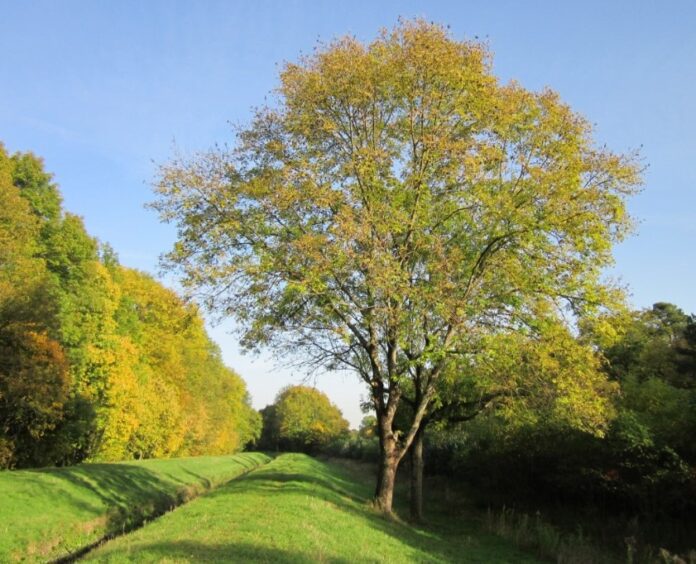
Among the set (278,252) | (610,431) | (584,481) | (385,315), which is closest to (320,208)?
(278,252)

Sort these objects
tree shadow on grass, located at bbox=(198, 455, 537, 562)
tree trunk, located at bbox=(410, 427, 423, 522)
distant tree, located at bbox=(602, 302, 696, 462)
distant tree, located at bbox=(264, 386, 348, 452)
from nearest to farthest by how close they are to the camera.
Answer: tree shadow on grass, located at bbox=(198, 455, 537, 562)
distant tree, located at bbox=(602, 302, 696, 462)
tree trunk, located at bbox=(410, 427, 423, 522)
distant tree, located at bbox=(264, 386, 348, 452)

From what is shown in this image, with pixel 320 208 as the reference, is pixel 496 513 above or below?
below

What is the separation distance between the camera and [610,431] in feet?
75.5

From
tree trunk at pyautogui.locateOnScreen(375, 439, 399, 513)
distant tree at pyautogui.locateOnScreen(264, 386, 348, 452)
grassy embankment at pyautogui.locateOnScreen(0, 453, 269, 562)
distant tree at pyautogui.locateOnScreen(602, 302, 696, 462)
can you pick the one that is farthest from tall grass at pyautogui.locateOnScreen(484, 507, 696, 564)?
distant tree at pyautogui.locateOnScreen(264, 386, 348, 452)

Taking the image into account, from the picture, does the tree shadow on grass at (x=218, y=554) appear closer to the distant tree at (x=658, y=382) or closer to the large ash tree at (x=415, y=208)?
the large ash tree at (x=415, y=208)

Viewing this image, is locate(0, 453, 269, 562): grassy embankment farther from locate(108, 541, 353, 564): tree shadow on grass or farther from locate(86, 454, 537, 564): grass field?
locate(108, 541, 353, 564): tree shadow on grass

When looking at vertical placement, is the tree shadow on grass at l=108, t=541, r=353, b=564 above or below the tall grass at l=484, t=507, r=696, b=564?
below

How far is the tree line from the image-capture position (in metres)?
29.1

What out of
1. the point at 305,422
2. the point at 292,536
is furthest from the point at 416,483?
the point at 305,422

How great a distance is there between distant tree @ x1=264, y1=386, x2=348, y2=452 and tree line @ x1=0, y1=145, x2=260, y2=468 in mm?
62714

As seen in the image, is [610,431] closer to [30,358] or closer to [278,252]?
[278,252]

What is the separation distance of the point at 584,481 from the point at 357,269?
16046 millimetres

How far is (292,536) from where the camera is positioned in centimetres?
1287

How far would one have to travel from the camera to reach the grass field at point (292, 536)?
36.7 ft
